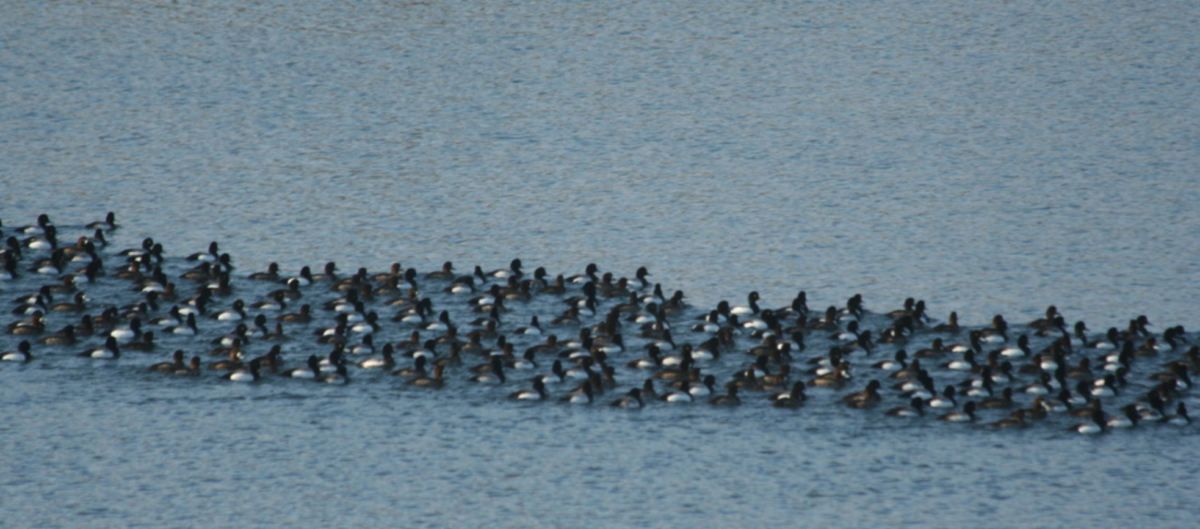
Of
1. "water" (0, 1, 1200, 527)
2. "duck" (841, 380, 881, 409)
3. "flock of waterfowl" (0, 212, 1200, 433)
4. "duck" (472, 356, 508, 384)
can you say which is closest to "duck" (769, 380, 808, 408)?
"flock of waterfowl" (0, 212, 1200, 433)

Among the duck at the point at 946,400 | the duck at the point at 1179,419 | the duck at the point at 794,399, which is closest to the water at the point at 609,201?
the duck at the point at 1179,419

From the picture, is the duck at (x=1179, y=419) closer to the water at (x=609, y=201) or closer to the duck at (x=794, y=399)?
the water at (x=609, y=201)

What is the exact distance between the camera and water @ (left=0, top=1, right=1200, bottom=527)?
25.0m

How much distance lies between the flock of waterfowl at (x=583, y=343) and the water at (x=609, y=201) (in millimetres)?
613

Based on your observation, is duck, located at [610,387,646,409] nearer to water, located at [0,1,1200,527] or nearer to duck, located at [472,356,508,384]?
water, located at [0,1,1200,527]

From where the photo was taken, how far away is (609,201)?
144 feet

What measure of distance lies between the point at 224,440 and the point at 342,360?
3.14 m

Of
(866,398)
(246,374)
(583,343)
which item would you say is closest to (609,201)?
(583,343)

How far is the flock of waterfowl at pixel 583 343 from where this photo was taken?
27781 millimetres

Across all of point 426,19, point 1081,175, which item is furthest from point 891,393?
point 426,19

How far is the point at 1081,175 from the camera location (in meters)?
44.8

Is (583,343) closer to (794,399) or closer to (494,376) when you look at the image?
(494,376)

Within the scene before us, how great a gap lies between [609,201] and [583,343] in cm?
1436

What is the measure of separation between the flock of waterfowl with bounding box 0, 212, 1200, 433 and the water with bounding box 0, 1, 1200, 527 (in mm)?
613
